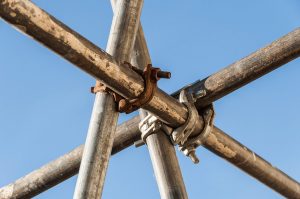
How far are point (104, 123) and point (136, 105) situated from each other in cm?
32

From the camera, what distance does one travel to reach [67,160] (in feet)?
20.4

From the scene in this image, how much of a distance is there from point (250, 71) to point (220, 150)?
103cm

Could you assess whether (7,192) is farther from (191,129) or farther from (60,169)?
→ (191,129)

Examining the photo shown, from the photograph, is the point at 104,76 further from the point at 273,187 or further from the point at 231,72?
the point at 273,187

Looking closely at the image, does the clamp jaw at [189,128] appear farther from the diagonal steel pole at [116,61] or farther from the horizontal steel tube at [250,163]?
the horizontal steel tube at [250,163]

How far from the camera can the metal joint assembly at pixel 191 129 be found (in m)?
5.66

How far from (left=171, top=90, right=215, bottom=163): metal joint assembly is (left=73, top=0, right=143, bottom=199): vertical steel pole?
0.77 meters

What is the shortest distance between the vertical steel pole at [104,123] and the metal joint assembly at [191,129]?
30.3 inches

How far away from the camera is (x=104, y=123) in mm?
4934

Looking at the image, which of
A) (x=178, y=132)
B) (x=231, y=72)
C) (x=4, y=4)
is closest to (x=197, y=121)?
(x=178, y=132)

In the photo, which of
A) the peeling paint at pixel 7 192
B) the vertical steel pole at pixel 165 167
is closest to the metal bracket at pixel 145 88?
the vertical steel pole at pixel 165 167

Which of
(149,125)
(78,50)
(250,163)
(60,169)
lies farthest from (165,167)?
(78,50)

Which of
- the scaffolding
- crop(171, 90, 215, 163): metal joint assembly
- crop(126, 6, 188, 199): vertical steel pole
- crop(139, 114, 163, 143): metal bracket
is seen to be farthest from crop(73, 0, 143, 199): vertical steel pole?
crop(126, 6, 188, 199): vertical steel pole

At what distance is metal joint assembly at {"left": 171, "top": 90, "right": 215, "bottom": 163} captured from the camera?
566 cm
